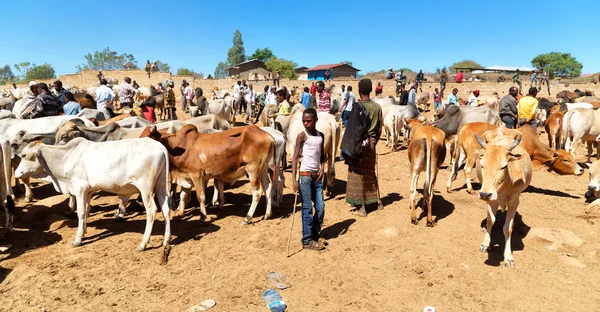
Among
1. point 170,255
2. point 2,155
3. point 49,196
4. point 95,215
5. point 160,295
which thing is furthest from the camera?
point 49,196

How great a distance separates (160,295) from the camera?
4.38 meters

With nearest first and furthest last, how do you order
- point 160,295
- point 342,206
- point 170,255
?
point 160,295 < point 170,255 < point 342,206

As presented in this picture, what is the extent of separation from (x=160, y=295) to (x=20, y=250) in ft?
9.52

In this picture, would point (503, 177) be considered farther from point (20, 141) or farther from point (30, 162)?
point (20, 141)

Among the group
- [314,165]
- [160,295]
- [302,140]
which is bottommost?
[160,295]

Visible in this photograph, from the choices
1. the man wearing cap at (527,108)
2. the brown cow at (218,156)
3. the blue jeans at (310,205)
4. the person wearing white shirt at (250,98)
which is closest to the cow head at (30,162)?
the brown cow at (218,156)

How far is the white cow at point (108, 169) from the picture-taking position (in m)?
5.40

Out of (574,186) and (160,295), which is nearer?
(160,295)

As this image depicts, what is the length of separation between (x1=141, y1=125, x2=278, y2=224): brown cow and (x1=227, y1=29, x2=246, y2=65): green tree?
98.2 meters

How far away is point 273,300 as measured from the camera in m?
4.21

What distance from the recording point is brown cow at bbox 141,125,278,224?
6.46 m

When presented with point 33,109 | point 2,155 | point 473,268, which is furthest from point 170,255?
point 33,109

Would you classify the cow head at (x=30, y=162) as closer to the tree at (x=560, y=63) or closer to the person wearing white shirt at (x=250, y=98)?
the person wearing white shirt at (x=250, y=98)

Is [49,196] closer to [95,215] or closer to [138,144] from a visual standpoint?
[95,215]
